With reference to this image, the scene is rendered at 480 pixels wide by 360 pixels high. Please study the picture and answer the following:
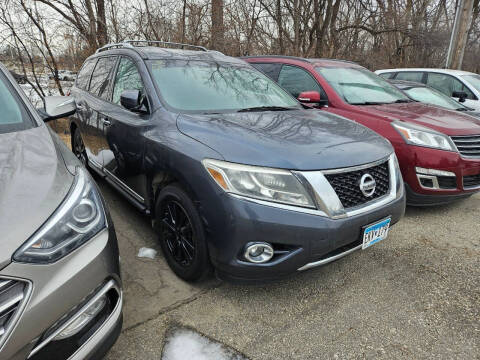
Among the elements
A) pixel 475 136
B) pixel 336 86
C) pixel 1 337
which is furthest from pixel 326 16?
pixel 1 337

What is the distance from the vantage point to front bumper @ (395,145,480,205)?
10.7 feet

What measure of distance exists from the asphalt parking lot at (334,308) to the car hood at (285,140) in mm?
793

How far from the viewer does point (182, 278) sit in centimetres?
237

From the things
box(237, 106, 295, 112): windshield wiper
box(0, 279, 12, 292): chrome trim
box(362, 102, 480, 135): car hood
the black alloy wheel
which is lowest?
the black alloy wheel

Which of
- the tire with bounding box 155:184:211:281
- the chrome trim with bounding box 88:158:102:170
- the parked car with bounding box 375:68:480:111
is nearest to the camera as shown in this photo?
the tire with bounding box 155:184:211:281

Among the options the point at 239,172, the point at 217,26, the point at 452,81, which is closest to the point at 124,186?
the point at 239,172

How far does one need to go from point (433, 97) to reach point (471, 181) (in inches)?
104

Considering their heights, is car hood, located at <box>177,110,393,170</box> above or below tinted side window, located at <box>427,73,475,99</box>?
below

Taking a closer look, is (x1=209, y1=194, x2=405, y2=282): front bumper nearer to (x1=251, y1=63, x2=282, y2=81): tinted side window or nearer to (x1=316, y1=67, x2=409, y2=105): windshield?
(x1=316, y1=67, x2=409, y2=105): windshield

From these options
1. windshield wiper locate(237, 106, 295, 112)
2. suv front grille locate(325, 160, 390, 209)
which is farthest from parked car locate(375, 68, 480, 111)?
suv front grille locate(325, 160, 390, 209)

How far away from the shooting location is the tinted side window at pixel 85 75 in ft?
13.5

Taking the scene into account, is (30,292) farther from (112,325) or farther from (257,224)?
(257,224)

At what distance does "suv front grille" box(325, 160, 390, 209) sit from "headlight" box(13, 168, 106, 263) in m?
1.26

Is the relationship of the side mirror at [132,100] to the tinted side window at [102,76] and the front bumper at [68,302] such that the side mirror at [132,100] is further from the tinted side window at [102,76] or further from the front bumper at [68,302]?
the front bumper at [68,302]
